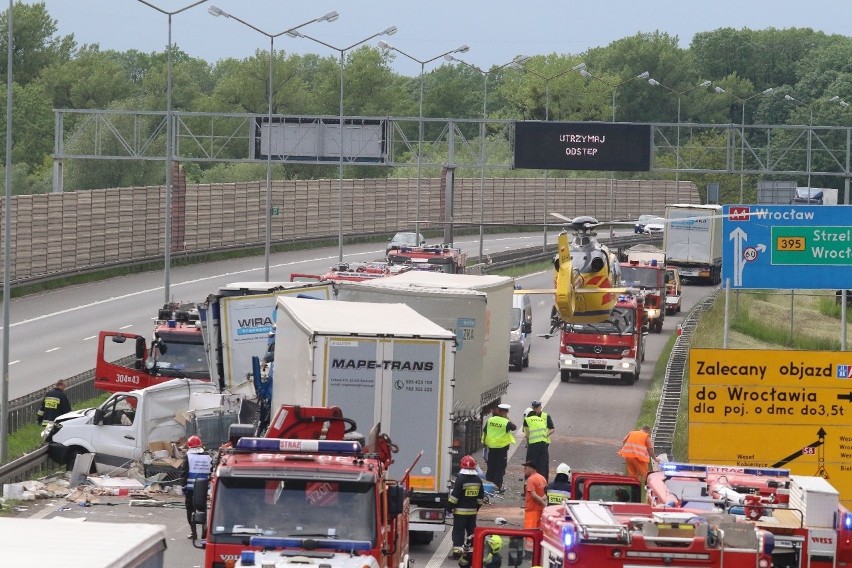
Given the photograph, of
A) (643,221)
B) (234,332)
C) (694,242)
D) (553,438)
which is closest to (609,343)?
(553,438)

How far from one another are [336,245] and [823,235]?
50.1m

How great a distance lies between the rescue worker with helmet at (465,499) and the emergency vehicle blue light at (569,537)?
8835mm

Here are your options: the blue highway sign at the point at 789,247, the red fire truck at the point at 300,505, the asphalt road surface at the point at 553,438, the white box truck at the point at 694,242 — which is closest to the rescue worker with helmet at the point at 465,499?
the asphalt road surface at the point at 553,438

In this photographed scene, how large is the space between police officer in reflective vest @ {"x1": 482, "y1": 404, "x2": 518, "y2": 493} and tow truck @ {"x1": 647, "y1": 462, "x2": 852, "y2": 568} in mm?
9986

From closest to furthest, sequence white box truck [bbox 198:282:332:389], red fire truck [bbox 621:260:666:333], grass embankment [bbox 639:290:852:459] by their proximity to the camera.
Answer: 1. white box truck [bbox 198:282:332:389]
2. grass embankment [bbox 639:290:852:459]
3. red fire truck [bbox 621:260:666:333]

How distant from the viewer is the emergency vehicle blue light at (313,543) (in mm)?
14852

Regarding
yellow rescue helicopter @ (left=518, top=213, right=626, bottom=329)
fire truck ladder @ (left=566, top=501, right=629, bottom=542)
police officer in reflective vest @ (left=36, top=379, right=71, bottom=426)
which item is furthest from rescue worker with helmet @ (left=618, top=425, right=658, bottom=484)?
fire truck ladder @ (left=566, top=501, right=629, bottom=542)

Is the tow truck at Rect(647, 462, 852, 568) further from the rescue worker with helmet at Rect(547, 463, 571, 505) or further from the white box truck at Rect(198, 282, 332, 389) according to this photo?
the white box truck at Rect(198, 282, 332, 389)

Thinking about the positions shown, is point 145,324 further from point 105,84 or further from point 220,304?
point 105,84

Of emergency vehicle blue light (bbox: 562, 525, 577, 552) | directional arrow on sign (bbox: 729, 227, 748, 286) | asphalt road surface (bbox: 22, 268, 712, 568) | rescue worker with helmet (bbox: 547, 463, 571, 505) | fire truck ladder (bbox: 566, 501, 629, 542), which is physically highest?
directional arrow on sign (bbox: 729, 227, 748, 286)

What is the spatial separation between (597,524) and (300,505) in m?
4.17

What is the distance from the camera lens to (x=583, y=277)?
3862cm

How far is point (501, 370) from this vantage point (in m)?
32.0

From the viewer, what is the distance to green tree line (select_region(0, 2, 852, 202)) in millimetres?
109562
